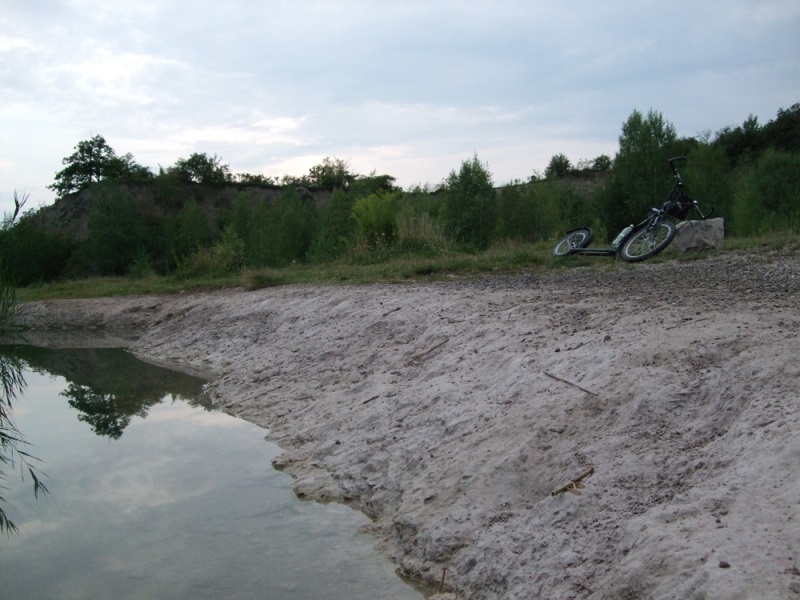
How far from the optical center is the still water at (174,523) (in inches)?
173

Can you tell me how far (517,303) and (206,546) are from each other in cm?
494

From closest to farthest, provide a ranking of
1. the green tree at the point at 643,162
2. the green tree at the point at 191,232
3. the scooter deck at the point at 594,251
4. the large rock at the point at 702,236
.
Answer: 1. the large rock at the point at 702,236
2. the scooter deck at the point at 594,251
3. the green tree at the point at 643,162
4. the green tree at the point at 191,232

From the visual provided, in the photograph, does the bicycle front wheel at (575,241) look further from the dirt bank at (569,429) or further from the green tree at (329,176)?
the green tree at (329,176)

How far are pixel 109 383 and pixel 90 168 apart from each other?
47350 mm

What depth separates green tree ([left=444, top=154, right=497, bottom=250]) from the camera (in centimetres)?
2323

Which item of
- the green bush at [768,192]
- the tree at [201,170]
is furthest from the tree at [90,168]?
the green bush at [768,192]

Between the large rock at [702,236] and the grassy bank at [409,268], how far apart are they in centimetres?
21

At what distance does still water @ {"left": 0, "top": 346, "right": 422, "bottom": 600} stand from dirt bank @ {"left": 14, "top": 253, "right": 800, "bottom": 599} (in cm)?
30

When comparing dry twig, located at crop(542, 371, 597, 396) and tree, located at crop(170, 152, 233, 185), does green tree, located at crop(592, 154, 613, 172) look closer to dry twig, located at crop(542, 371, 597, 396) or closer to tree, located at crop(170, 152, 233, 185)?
tree, located at crop(170, 152, 233, 185)

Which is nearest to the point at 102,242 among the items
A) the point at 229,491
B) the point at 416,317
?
the point at 416,317

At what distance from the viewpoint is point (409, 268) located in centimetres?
1384

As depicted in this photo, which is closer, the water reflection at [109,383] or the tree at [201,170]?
the water reflection at [109,383]

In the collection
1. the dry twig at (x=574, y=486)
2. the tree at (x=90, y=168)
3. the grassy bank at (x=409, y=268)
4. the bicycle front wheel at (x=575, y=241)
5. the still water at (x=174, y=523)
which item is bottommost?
the still water at (x=174, y=523)

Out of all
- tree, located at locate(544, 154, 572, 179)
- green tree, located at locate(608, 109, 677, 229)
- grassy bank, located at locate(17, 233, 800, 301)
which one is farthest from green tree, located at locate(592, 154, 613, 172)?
grassy bank, located at locate(17, 233, 800, 301)
